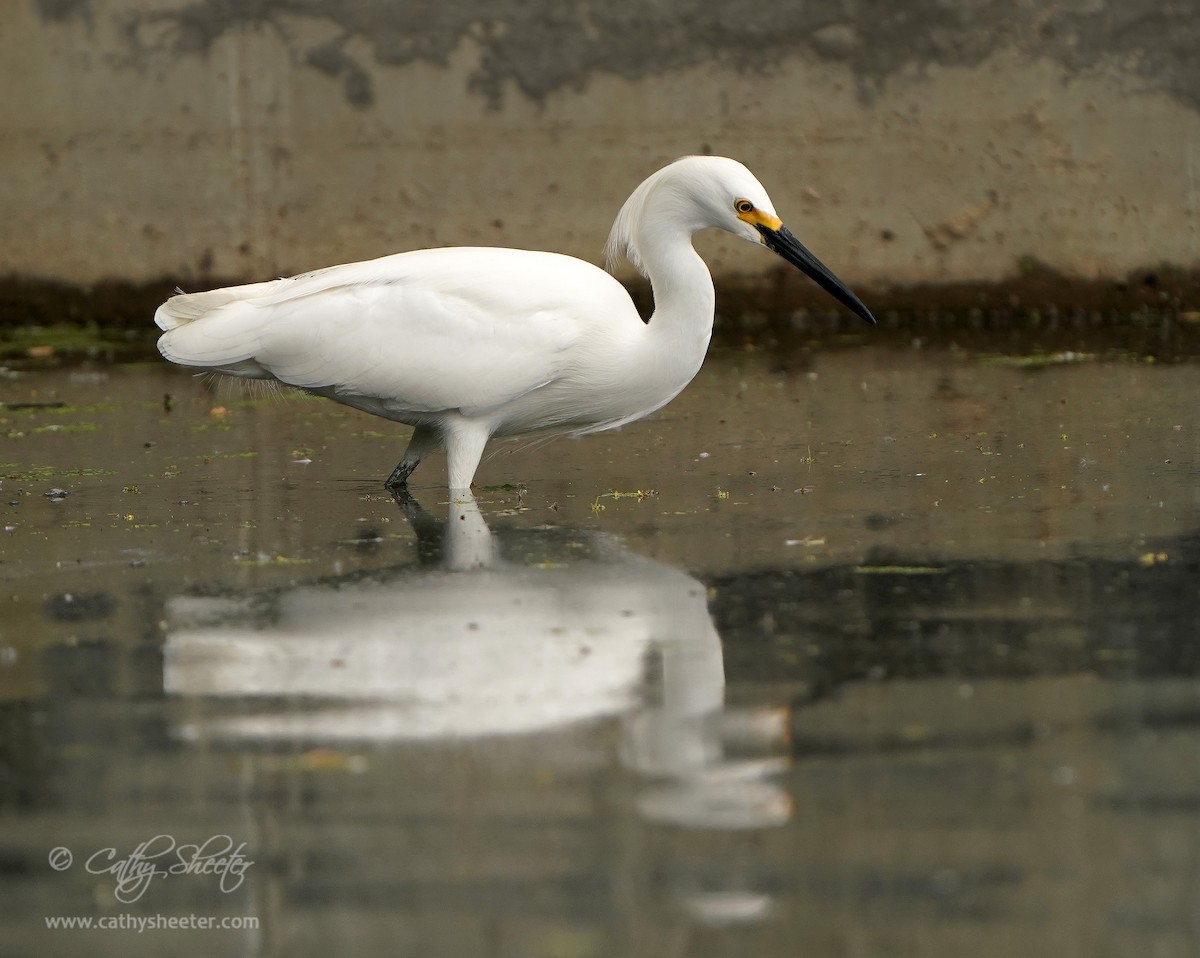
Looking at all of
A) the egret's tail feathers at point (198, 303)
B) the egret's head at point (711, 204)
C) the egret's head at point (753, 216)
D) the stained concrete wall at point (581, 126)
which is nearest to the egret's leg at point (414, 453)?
the egret's tail feathers at point (198, 303)

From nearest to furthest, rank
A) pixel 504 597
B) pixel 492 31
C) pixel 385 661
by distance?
pixel 385 661 → pixel 504 597 → pixel 492 31

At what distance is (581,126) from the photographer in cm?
1172

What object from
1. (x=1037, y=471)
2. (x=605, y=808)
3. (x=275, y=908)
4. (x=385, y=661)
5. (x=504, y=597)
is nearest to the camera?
(x=275, y=908)

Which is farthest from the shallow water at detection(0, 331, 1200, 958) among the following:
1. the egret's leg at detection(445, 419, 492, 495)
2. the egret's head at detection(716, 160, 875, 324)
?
the egret's head at detection(716, 160, 875, 324)

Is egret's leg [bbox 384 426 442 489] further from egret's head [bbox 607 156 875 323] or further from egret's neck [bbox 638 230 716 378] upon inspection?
egret's head [bbox 607 156 875 323]

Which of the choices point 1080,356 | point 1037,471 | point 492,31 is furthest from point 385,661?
point 492,31

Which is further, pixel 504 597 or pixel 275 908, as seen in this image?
pixel 504 597

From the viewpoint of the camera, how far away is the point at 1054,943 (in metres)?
2.99

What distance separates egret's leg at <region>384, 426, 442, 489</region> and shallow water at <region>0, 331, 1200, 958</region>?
11 cm

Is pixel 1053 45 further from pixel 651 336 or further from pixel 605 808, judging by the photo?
pixel 605 808

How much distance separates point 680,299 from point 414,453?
1157mm

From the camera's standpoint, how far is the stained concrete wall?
456 inches

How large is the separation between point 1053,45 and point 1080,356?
2458 millimetres

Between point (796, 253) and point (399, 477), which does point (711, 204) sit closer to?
point (796, 253)
